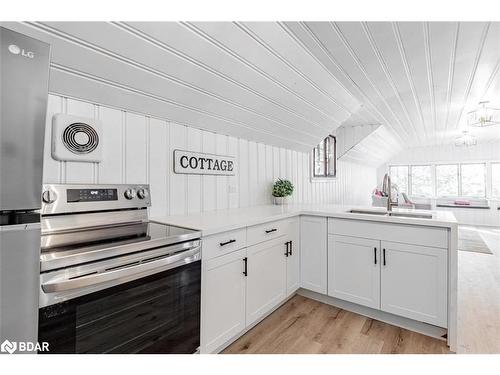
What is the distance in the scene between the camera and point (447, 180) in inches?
289

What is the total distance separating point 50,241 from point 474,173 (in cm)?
932

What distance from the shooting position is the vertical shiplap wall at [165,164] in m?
1.45

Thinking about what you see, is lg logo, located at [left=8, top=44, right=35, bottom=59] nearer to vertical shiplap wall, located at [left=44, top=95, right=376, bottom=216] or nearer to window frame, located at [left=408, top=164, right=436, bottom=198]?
vertical shiplap wall, located at [left=44, top=95, right=376, bottom=216]

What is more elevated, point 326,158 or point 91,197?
point 326,158

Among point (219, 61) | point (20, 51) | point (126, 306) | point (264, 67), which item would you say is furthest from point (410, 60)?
point (126, 306)

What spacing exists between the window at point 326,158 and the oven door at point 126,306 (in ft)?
9.87

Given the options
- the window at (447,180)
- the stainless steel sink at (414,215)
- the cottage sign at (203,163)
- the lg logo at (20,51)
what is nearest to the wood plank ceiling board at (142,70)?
the cottage sign at (203,163)

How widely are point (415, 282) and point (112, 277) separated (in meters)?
1.97

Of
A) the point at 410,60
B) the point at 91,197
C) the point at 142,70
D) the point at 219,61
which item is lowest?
the point at 91,197

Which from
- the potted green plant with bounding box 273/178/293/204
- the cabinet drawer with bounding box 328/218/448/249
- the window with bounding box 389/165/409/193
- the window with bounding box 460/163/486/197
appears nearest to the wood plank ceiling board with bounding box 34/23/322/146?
the potted green plant with bounding box 273/178/293/204

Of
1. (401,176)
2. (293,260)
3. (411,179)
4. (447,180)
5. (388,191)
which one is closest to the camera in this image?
(293,260)

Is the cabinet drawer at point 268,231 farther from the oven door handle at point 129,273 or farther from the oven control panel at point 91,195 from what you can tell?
the oven control panel at point 91,195

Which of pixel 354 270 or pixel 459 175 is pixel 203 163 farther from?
pixel 459 175

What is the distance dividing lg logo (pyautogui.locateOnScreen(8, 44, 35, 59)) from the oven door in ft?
2.34
